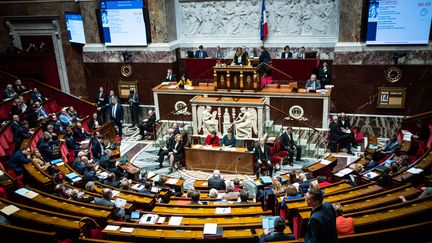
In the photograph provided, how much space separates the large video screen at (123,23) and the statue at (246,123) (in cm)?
593

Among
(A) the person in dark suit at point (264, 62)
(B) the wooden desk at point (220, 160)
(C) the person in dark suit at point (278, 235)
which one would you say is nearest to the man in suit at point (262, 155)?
(B) the wooden desk at point (220, 160)

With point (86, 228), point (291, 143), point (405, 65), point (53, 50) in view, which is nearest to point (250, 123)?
point (291, 143)

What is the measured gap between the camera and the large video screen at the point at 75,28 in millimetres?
16172

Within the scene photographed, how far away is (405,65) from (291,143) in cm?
514

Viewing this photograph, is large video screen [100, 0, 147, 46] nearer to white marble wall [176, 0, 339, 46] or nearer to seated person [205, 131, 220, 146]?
white marble wall [176, 0, 339, 46]

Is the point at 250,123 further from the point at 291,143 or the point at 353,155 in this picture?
the point at 353,155

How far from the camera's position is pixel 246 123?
478 inches

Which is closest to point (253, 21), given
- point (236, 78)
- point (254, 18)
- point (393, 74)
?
point (254, 18)

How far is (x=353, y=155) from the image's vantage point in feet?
39.4

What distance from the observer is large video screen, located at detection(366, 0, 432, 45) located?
12.4 m

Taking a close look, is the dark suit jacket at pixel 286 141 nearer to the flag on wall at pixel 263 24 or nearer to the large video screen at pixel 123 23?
the flag on wall at pixel 263 24

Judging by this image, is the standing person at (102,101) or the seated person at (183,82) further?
the standing person at (102,101)

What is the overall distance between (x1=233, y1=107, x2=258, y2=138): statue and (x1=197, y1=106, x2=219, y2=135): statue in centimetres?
71

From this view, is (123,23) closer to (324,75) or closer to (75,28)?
(75,28)
